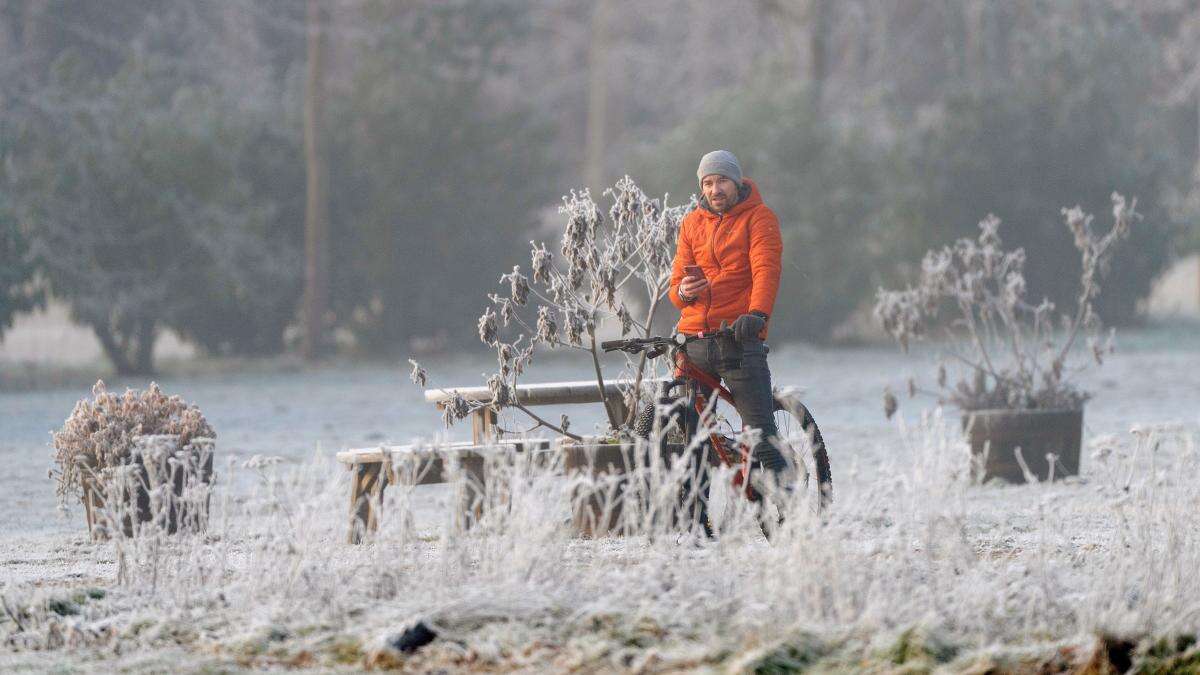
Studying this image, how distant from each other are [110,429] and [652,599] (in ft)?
12.7

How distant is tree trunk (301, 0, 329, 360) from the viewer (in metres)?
25.7

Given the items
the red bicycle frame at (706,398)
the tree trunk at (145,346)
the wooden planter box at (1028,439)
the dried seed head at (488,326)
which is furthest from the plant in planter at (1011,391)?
the tree trunk at (145,346)

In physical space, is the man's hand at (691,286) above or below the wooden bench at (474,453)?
above

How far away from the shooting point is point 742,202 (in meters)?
7.54

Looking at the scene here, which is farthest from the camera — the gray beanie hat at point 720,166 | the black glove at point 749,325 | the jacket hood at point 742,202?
the jacket hood at point 742,202

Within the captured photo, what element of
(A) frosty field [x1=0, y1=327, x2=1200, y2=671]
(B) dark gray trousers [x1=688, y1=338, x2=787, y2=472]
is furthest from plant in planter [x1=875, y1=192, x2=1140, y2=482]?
(A) frosty field [x1=0, y1=327, x2=1200, y2=671]

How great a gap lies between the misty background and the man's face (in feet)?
53.4

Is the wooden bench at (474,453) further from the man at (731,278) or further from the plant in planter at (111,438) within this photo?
the plant in planter at (111,438)

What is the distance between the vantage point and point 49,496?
11406 mm

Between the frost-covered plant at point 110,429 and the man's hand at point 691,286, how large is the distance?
2780 millimetres

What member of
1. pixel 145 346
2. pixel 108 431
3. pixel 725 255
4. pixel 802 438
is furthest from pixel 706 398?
pixel 145 346

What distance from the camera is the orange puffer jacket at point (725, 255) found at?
24.3ft

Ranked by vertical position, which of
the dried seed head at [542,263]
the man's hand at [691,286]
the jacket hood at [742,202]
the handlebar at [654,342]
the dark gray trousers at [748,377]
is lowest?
the dark gray trousers at [748,377]

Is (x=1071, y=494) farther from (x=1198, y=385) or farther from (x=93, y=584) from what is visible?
(x=1198, y=385)
